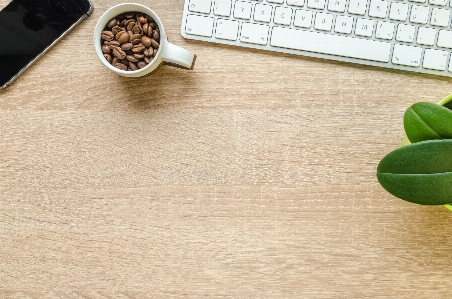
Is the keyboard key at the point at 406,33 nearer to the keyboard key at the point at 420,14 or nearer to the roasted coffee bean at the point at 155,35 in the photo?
the keyboard key at the point at 420,14

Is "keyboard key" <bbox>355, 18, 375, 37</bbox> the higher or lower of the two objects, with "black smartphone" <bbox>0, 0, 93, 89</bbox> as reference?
higher

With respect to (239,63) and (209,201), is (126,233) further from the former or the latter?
(239,63)

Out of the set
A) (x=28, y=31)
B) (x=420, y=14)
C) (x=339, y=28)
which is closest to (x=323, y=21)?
(x=339, y=28)

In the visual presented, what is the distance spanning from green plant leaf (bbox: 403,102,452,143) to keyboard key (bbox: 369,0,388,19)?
0.56 feet

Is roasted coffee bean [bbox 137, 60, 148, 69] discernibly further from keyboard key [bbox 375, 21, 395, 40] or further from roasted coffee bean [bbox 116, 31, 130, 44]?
keyboard key [bbox 375, 21, 395, 40]

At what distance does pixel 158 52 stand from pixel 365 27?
271 mm

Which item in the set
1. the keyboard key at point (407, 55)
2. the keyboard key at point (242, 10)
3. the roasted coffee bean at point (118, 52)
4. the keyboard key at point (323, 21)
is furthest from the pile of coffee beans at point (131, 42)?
the keyboard key at point (407, 55)

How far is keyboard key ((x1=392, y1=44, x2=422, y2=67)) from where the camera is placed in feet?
2.25

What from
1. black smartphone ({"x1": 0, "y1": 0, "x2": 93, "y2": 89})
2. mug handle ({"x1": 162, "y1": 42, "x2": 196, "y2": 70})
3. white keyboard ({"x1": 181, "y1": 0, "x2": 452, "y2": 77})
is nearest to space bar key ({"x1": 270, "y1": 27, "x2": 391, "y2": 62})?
white keyboard ({"x1": 181, "y1": 0, "x2": 452, "y2": 77})

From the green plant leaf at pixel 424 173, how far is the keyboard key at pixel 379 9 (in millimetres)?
216

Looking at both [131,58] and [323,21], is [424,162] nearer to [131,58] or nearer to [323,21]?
[323,21]

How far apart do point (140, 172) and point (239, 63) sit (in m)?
0.20

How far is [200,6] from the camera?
70 centimetres

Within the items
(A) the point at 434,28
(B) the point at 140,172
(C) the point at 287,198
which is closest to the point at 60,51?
(B) the point at 140,172
